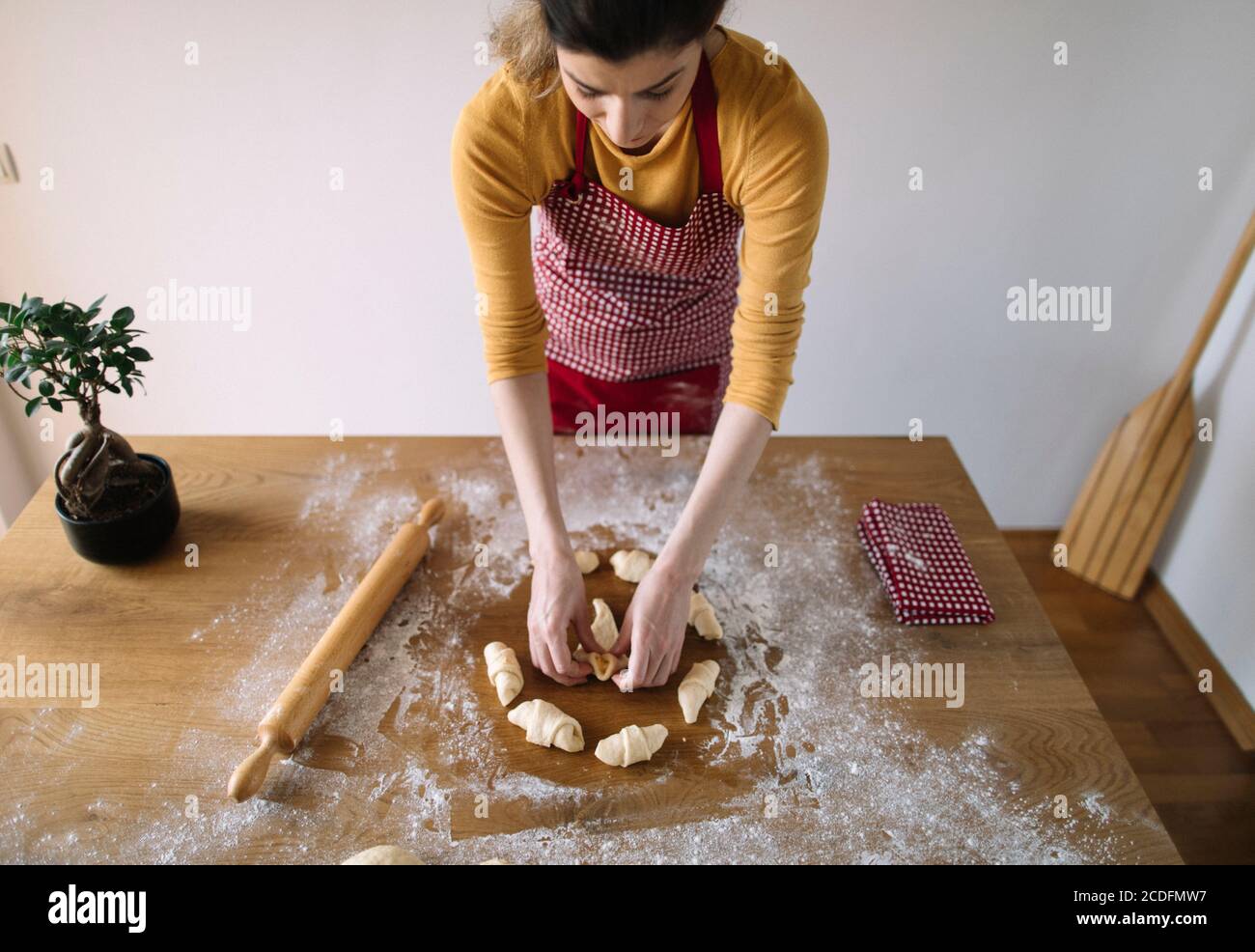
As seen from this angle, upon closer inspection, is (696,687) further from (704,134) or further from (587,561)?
(704,134)

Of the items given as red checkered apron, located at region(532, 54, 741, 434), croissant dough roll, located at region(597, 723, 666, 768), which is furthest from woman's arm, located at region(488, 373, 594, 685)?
red checkered apron, located at region(532, 54, 741, 434)

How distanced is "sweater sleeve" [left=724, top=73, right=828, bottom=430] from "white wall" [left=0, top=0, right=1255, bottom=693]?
0.82 m

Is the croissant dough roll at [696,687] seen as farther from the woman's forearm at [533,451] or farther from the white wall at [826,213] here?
the white wall at [826,213]

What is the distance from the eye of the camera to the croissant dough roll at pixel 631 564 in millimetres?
1315

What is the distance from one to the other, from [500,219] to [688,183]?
30 cm

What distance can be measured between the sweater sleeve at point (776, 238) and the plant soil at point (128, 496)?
95cm

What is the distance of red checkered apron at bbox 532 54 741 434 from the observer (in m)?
1.30

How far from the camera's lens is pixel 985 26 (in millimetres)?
1812

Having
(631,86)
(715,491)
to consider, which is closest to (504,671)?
(715,491)

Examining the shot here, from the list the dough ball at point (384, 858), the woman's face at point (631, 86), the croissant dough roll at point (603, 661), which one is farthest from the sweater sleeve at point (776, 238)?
the dough ball at point (384, 858)

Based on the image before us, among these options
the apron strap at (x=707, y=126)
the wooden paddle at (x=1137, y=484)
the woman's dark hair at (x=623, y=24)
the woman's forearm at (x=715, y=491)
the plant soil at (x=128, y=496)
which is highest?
the woman's dark hair at (x=623, y=24)

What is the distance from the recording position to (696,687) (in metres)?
1.14

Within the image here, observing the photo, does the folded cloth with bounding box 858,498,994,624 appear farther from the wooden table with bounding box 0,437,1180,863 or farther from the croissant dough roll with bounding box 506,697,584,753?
the croissant dough roll with bounding box 506,697,584,753
